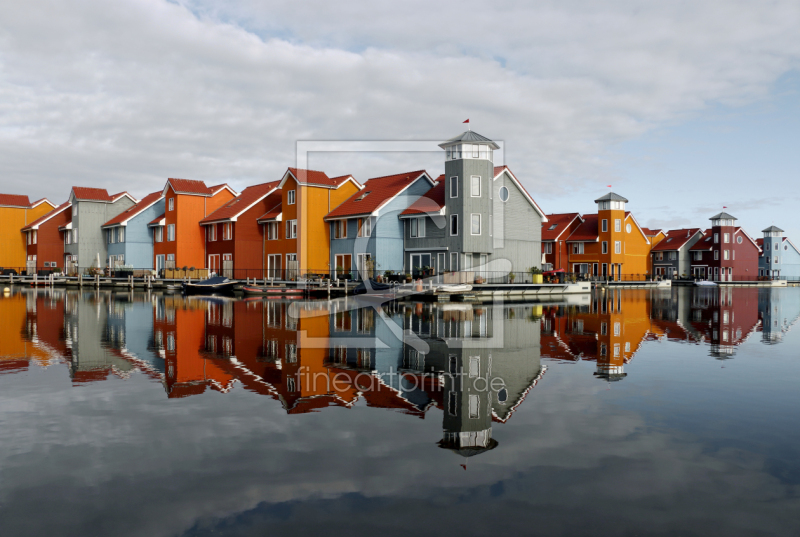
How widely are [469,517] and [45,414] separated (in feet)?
26.4

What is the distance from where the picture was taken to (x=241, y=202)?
64.4 meters

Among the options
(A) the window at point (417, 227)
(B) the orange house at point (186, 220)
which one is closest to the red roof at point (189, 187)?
(B) the orange house at point (186, 220)

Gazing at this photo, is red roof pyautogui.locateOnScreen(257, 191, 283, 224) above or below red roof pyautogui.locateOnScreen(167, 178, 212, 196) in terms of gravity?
below

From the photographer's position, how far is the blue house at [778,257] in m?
112

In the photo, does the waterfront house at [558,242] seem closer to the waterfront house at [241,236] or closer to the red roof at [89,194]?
the waterfront house at [241,236]

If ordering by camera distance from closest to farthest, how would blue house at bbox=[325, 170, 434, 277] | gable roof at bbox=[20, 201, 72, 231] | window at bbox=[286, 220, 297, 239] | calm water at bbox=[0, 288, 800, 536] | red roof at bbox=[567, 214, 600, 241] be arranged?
calm water at bbox=[0, 288, 800, 536], blue house at bbox=[325, 170, 434, 277], window at bbox=[286, 220, 297, 239], gable roof at bbox=[20, 201, 72, 231], red roof at bbox=[567, 214, 600, 241]

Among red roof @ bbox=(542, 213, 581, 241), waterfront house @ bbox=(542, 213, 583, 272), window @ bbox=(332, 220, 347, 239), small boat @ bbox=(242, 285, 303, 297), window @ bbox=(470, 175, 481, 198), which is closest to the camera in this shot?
small boat @ bbox=(242, 285, 303, 297)

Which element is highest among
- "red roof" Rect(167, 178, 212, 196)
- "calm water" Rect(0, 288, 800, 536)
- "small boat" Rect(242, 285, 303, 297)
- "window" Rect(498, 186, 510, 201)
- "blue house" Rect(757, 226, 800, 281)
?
"red roof" Rect(167, 178, 212, 196)

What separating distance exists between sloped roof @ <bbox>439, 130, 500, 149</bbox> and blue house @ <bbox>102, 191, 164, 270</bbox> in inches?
1537

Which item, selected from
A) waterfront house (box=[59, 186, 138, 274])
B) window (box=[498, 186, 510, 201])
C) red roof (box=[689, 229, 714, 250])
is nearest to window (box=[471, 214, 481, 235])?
window (box=[498, 186, 510, 201])

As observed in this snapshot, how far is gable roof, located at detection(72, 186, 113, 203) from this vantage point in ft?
248

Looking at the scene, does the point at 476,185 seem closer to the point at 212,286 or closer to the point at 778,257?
the point at 212,286

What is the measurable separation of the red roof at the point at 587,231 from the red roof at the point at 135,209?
54524 millimetres

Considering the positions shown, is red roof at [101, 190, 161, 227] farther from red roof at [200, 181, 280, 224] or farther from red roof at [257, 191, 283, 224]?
red roof at [257, 191, 283, 224]
